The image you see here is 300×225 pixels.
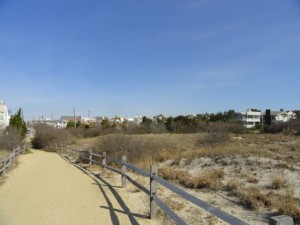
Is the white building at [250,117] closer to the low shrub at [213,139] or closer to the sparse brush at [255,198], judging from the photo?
the low shrub at [213,139]

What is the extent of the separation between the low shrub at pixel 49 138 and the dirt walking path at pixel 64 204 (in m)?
38.3

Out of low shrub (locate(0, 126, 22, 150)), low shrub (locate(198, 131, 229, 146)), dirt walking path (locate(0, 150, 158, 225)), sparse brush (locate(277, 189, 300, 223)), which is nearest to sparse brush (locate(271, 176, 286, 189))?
sparse brush (locate(277, 189, 300, 223))

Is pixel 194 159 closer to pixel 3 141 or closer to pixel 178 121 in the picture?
pixel 3 141

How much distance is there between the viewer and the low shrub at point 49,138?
A: 52897 millimetres

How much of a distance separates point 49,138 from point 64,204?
46.8 meters

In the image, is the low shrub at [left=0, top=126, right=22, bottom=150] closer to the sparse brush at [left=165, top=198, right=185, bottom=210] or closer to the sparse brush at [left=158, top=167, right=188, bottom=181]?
the sparse brush at [left=158, top=167, right=188, bottom=181]

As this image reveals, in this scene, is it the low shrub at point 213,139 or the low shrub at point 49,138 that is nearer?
the low shrub at point 213,139

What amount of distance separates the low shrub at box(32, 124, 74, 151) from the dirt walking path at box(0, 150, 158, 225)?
38.3 meters

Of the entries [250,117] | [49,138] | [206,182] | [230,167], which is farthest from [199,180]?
[250,117]

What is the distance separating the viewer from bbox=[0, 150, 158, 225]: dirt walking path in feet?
26.5

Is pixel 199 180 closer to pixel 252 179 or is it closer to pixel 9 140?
pixel 252 179

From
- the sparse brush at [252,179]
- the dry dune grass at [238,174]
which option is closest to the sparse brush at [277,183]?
the dry dune grass at [238,174]

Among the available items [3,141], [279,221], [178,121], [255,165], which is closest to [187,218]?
[279,221]

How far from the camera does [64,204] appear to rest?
9.77 metres
